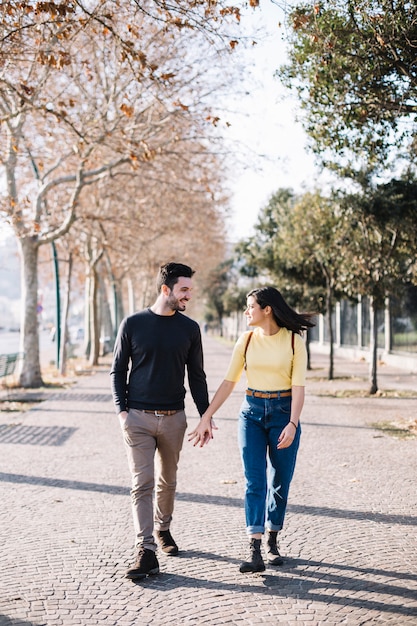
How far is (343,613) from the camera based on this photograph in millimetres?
4586

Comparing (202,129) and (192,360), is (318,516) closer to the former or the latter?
(192,360)

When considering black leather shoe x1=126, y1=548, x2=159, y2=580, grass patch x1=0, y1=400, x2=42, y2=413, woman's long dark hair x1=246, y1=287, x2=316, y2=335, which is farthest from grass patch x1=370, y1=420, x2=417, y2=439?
black leather shoe x1=126, y1=548, x2=159, y2=580

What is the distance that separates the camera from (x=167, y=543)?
5852 millimetres

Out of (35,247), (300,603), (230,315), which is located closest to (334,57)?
(300,603)

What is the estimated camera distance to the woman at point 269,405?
18.0ft

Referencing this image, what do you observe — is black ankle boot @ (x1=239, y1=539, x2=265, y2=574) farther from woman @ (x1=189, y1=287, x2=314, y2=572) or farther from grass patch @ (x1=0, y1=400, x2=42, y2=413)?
grass patch @ (x1=0, y1=400, x2=42, y2=413)

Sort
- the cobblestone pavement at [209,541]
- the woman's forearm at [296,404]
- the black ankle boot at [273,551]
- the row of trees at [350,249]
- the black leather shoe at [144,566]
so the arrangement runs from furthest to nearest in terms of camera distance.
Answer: the row of trees at [350,249]
the black ankle boot at [273,551]
the woman's forearm at [296,404]
the black leather shoe at [144,566]
the cobblestone pavement at [209,541]

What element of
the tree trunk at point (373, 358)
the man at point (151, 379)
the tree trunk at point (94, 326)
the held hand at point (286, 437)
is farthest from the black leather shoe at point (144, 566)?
the tree trunk at point (94, 326)

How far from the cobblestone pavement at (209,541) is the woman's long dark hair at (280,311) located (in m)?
1.55

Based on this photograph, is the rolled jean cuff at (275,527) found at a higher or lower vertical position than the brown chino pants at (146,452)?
lower

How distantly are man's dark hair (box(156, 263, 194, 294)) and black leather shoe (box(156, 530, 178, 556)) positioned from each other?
169cm

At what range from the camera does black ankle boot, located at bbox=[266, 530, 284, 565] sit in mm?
5582

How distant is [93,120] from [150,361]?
12.6 m

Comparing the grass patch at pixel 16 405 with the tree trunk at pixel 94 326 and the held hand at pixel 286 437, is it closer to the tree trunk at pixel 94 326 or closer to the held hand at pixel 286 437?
the held hand at pixel 286 437
